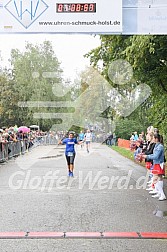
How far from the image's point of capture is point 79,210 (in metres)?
9.48

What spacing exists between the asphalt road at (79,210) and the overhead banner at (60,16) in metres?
3.76

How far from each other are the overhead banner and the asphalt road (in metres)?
3.76

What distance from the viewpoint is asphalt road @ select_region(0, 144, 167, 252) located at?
6.82 meters

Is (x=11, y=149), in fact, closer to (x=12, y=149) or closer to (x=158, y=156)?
(x=12, y=149)

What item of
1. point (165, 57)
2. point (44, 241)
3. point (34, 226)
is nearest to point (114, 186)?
point (165, 57)

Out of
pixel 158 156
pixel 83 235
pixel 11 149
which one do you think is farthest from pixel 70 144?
pixel 11 149

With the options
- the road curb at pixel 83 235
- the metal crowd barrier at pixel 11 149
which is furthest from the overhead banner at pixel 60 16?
the metal crowd barrier at pixel 11 149

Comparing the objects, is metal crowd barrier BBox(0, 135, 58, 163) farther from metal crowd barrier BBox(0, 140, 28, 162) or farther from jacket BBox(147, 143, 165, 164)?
jacket BBox(147, 143, 165, 164)

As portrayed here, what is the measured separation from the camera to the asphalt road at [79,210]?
22.4 feet

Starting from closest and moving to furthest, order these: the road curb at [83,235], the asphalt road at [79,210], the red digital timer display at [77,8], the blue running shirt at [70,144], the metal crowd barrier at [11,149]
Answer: the asphalt road at [79,210] < the road curb at [83,235] < the red digital timer display at [77,8] < the blue running shirt at [70,144] < the metal crowd barrier at [11,149]

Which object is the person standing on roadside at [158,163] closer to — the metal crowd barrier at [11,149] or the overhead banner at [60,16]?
the overhead banner at [60,16]

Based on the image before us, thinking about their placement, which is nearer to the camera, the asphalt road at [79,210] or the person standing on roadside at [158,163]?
the asphalt road at [79,210]

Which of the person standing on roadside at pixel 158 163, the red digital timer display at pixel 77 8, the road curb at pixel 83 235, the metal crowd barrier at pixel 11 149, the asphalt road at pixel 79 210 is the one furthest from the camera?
the metal crowd barrier at pixel 11 149

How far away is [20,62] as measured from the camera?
61.2 m
